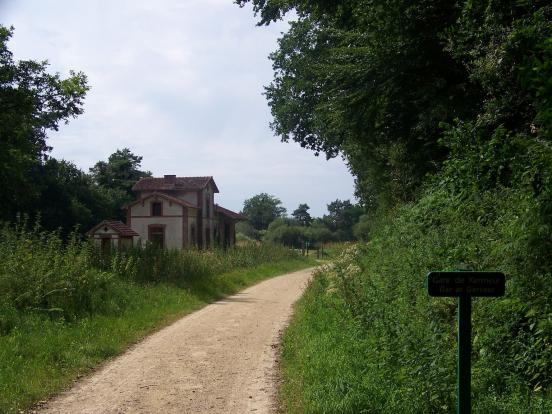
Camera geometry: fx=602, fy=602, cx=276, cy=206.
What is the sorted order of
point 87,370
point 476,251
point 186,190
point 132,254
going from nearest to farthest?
point 476,251, point 87,370, point 132,254, point 186,190

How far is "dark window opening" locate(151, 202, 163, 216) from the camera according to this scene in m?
52.6

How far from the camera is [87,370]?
915cm

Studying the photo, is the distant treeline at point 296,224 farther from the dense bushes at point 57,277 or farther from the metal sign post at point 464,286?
the metal sign post at point 464,286

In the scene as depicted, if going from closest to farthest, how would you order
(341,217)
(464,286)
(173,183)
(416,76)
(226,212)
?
(464,286) → (416,76) → (173,183) → (226,212) → (341,217)

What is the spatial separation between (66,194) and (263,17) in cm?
3327

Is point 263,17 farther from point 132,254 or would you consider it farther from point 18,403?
point 18,403

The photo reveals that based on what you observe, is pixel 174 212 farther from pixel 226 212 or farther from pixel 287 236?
pixel 287 236

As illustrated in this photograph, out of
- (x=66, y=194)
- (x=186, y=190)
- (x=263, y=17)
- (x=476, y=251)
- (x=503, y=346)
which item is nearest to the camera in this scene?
(x=503, y=346)

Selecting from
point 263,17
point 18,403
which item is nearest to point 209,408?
point 18,403

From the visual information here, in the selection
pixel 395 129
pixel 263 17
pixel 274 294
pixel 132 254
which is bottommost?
pixel 274 294

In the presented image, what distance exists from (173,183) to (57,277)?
146ft

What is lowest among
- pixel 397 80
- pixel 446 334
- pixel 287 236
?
pixel 446 334

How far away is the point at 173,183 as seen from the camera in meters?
57.6

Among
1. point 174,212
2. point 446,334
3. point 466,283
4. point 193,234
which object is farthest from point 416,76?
point 193,234
